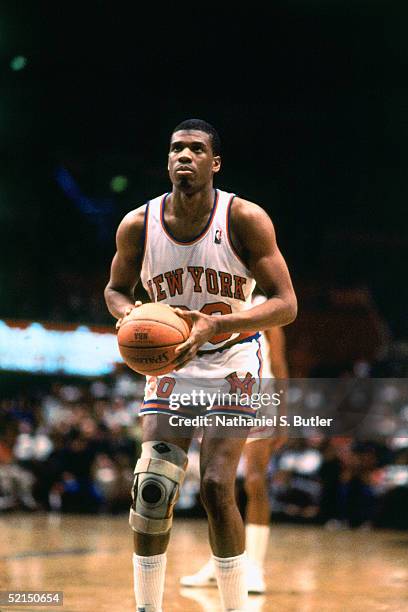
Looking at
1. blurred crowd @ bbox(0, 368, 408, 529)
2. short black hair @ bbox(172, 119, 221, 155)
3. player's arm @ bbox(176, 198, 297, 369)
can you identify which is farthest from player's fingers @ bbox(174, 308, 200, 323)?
blurred crowd @ bbox(0, 368, 408, 529)

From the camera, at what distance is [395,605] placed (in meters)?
4.12

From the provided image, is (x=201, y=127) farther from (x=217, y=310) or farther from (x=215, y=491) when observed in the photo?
(x=215, y=491)

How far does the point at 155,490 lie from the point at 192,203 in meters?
1.11

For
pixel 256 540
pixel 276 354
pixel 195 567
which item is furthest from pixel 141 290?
pixel 256 540

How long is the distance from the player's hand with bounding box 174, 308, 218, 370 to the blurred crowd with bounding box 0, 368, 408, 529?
7.06 m

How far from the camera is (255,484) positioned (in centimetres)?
494

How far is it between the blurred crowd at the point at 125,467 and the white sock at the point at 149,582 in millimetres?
6864

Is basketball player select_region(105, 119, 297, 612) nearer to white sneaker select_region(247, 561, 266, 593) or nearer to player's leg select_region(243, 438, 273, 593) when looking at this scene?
white sneaker select_region(247, 561, 266, 593)

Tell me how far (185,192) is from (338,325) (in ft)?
42.2

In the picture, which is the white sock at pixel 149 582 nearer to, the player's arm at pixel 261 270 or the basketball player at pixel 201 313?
the basketball player at pixel 201 313

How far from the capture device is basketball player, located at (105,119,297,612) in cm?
304

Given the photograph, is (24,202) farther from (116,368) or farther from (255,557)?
(255,557)

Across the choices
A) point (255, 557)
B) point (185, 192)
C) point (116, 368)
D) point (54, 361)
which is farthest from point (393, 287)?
point (185, 192)

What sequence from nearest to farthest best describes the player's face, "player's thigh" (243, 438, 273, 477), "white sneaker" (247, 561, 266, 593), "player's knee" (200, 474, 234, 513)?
"player's knee" (200, 474, 234, 513) → the player's face → "white sneaker" (247, 561, 266, 593) → "player's thigh" (243, 438, 273, 477)
